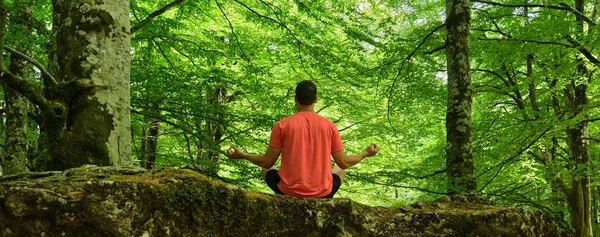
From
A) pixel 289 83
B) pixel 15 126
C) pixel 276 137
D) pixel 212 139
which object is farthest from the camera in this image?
pixel 289 83

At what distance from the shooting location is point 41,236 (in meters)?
1.60

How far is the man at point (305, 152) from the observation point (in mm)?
3152

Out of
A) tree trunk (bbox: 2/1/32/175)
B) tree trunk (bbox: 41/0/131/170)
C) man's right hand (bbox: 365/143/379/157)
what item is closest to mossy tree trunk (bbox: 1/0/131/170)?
tree trunk (bbox: 41/0/131/170)

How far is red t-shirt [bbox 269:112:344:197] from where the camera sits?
10.3 ft

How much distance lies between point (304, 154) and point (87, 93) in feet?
5.31

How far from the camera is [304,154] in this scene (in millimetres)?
3156

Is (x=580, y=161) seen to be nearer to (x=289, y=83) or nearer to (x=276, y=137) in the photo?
(x=289, y=83)

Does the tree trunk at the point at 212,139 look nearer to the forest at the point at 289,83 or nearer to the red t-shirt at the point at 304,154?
the forest at the point at 289,83

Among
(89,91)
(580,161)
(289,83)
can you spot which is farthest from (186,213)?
(580,161)

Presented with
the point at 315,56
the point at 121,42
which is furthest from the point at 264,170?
the point at 315,56

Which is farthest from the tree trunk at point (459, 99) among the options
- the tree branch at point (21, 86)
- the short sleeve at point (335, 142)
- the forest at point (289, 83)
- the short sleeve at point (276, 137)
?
the tree branch at point (21, 86)

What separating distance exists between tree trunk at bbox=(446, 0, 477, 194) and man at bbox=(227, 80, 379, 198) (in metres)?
2.59

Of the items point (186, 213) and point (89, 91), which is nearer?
point (186, 213)

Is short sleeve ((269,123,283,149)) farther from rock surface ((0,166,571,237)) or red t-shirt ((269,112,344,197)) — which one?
rock surface ((0,166,571,237))
